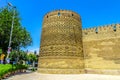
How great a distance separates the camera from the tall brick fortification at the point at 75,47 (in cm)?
1429

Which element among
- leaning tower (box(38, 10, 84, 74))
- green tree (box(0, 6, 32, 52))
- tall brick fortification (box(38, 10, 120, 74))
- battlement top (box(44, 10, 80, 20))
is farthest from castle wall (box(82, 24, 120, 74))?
green tree (box(0, 6, 32, 52))

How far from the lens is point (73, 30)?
15562 millimetres

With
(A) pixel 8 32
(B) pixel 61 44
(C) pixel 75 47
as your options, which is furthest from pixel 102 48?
(A) pixel 8 32

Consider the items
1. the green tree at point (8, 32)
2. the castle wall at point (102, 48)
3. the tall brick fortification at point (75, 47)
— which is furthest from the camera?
the green tree at point (8, 32)

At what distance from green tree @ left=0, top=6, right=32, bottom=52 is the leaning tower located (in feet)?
7.03

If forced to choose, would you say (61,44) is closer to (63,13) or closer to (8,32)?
(63,13)

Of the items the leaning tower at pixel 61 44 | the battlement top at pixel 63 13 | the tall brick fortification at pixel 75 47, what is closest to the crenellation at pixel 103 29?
the tall brick fortification at pixel 75 47

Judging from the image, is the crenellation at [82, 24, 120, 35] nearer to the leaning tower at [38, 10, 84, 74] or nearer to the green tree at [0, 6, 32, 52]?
the leaning tower at [38, 10, 84, 74]

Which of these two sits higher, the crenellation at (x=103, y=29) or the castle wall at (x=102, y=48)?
the crenellation at (x=103, y=29)

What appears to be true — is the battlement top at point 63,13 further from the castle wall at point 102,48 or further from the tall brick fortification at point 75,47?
the castle wall at point 102,48

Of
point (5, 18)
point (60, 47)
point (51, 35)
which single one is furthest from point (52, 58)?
point (5, 18)

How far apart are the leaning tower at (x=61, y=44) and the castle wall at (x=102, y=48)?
0.85m

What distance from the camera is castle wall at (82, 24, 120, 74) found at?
46.4 feet

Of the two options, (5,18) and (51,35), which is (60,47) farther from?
(5,18)
